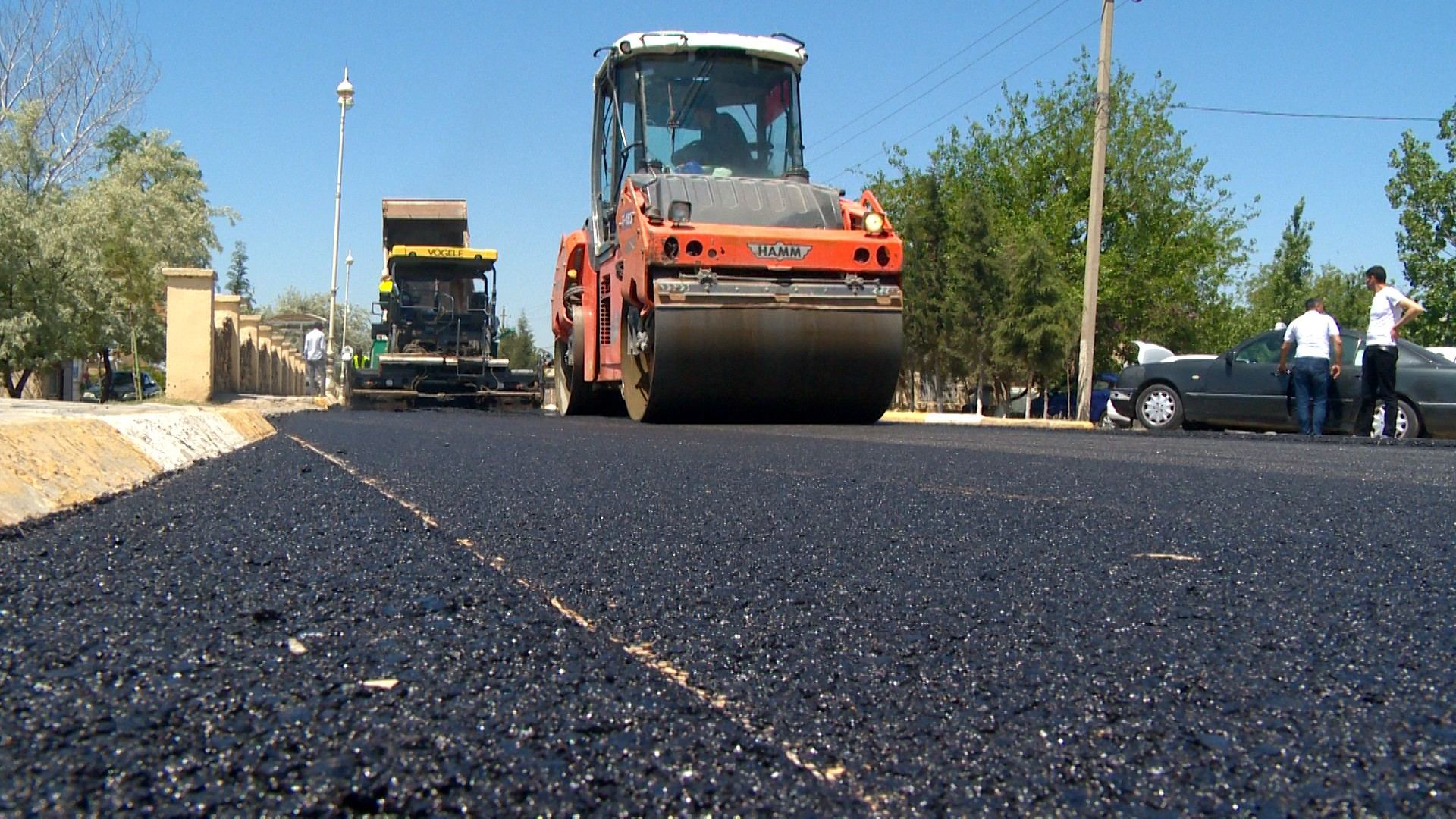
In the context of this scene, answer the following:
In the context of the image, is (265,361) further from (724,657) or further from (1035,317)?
(724,657)

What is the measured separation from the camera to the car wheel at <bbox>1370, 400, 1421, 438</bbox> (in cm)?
1057

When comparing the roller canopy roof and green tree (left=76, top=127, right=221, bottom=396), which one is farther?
green tree (left=76, top=127, right=221, bottom=396)

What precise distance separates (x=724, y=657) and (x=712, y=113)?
30.6 ft

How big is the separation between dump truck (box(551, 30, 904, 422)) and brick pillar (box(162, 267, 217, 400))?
7.45m

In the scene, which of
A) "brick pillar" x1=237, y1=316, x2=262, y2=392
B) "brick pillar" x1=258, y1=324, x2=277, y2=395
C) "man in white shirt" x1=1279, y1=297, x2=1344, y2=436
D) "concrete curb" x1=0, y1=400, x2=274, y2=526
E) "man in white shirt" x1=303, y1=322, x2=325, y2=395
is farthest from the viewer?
"brick pillar" x1=258, y1=324, x2=277, y2=395

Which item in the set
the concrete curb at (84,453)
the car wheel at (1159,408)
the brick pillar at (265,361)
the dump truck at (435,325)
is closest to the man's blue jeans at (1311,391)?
the car wheel at (1159,408)

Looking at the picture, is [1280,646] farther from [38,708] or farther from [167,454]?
[167,454]

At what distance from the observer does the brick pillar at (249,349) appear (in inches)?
874

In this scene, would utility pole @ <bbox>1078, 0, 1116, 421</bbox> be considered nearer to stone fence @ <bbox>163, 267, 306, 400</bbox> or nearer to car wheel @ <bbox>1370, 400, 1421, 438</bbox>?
car wheel @ <bbox>1370, 400, 1421, 438</bbox>

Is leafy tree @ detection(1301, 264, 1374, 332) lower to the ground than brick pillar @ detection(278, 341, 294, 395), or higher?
higher

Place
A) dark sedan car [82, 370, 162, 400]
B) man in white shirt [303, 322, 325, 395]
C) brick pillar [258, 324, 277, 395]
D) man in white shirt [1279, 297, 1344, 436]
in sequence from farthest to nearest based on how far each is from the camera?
dark sedan car [82, 370, 162, 400]
brick pillar [258, 324, 277, 395]
man in white shirt [303, 322, 325, 395]
man in white shirt [1279, 297, 1344, 436]

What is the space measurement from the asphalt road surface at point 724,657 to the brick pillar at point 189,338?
514 inches

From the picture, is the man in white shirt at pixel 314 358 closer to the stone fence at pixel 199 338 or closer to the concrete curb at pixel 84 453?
the stone fence at pixel 199 338

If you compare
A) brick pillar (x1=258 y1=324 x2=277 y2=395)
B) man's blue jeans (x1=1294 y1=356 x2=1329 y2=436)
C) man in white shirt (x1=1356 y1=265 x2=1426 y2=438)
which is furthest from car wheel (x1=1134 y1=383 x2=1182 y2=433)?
brick pillar (x1=258 y1=324 x2=277 y2=395)
